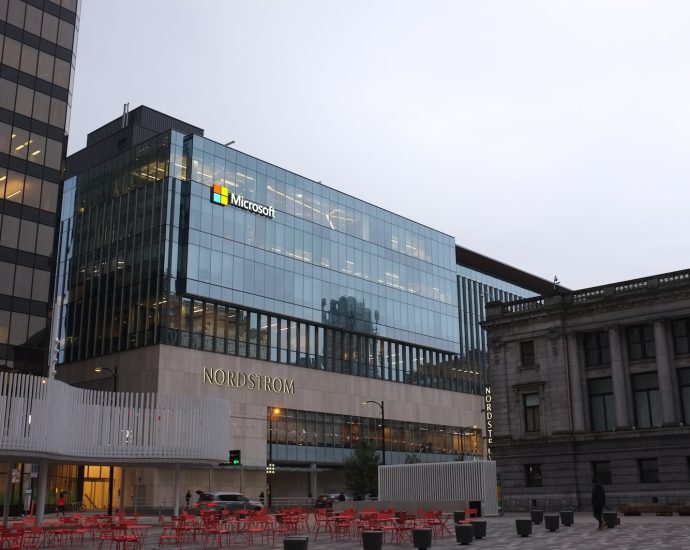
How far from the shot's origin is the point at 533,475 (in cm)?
5459

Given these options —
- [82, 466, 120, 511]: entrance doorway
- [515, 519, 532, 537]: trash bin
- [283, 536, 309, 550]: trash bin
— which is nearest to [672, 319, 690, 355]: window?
[515, 519, 532, 537]: trash bin

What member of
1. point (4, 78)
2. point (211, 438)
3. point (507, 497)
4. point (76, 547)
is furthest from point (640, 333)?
point (4, 78)

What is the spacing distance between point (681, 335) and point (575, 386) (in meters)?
7.78

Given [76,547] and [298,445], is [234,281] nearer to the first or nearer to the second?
[298,445]

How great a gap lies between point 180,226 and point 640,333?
42.0 meters

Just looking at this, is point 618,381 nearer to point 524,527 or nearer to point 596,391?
point 596,391

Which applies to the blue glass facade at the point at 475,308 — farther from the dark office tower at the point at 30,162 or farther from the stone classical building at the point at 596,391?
the dark office tower at the point at 30,162

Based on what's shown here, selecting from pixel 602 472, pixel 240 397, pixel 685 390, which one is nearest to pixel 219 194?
pixel 240 397

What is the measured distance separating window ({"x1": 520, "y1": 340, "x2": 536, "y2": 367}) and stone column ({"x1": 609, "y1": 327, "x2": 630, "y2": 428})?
590cm

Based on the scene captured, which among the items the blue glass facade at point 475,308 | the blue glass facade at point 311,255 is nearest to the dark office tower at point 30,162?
the blue glass facade at point 311,255

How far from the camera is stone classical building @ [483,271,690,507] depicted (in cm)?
4938

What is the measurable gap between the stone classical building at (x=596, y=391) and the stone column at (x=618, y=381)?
66mm

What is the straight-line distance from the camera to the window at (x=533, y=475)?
54.2 metres

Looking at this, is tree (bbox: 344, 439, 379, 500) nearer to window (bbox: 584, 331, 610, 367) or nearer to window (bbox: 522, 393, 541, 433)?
window (bbox: 522, 393, 541, 433)
